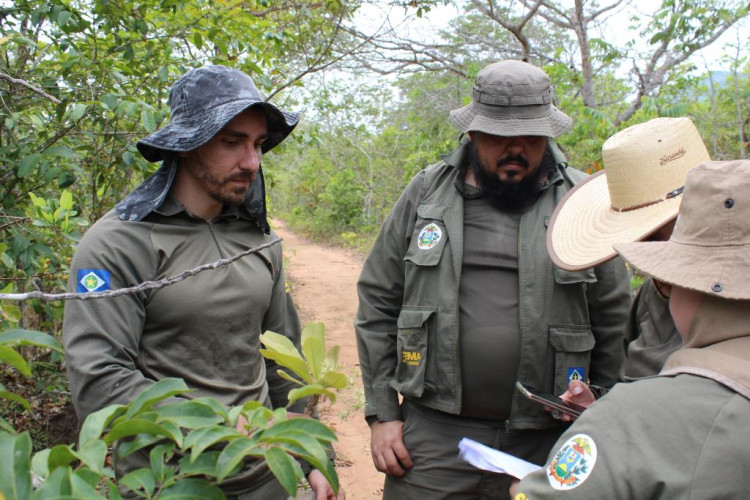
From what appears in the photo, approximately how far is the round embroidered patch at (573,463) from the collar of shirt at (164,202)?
127 cm

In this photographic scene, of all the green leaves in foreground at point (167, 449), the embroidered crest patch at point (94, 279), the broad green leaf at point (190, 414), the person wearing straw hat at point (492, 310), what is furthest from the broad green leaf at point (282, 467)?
the person wearing straw hat at point (492, 310)

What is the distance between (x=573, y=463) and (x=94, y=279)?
1.29 metres

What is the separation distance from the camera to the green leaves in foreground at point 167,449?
850 mm

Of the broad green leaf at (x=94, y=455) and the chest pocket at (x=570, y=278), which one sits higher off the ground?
the broad green leaf at (x=94, y=455)

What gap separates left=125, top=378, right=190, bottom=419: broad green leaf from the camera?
99cm

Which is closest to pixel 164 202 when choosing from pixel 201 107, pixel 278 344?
pixel 201 107

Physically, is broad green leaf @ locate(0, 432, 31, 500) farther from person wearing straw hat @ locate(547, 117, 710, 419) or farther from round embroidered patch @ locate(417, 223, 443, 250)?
round embroidered patch @ locate(417, 223, 443, 250)

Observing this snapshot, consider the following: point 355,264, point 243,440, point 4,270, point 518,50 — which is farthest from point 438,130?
point 243,440

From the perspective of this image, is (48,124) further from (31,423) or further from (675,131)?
(675,131)

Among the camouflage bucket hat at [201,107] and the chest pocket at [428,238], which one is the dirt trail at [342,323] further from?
the camouflage bucket hat at [201,107]

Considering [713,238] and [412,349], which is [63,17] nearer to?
[412,349]

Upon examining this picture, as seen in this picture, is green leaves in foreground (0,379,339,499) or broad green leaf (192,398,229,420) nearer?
green leaves in foreground (0,379,339,499)

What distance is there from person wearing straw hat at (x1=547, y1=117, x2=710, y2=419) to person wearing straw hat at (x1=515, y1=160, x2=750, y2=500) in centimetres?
47

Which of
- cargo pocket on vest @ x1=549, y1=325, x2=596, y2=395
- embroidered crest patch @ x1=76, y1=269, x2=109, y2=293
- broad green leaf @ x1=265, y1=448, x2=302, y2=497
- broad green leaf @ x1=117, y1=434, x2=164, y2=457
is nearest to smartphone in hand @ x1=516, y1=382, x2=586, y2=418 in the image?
cargo pocket on vest @ x1=549, y1=325, x2=596, y2=395
